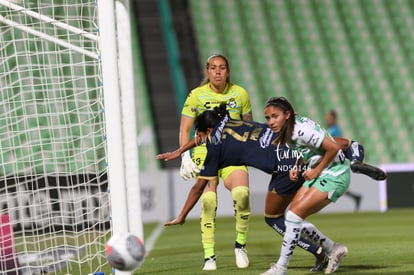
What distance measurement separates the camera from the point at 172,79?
22391mm

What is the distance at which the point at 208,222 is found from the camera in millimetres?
8328

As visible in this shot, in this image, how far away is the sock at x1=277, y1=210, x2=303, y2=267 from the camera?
688 cm

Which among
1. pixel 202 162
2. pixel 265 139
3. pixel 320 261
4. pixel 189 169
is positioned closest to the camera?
pixel 320 261

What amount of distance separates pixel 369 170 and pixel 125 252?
2.01 m

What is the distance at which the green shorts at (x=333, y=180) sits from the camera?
23.2ft

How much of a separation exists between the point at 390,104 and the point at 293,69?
2580mm

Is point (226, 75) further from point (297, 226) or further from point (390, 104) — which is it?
point (390, 104)

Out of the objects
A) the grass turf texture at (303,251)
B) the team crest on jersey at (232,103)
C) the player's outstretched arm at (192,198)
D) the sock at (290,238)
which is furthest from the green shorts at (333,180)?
the team crest on jersey at (232,103)

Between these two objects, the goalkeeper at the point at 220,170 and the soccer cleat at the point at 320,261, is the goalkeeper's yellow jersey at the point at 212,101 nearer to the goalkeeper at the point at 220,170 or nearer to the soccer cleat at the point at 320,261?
the goalkeeper at the point at 220,170

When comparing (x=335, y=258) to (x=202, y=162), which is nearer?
(x=335, y=258)

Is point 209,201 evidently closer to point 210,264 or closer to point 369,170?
point 210,264

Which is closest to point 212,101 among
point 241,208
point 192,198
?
point 241,208

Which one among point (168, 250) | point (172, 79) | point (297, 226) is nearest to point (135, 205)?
point (297, 226)

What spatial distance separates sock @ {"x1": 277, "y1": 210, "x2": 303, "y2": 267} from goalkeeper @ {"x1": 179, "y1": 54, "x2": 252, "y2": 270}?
1.30 m
